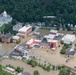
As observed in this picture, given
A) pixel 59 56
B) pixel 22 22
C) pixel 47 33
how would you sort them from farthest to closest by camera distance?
1. pixel 22 22
2. pixel 47 33
3. pixel 59 56

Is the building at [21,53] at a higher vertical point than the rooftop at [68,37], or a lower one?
lower

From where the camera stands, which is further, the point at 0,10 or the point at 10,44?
the point at 0,10

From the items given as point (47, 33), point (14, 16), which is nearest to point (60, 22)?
point (47, 33)

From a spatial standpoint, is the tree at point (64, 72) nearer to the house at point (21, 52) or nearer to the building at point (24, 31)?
the house at point (21, 52)

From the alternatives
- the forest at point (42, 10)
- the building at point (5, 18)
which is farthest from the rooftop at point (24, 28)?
the building at point (5, 18)

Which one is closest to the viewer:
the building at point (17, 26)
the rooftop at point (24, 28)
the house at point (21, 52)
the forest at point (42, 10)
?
the house at point (21, 52)

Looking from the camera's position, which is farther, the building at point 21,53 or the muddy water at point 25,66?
the building at point 21,53

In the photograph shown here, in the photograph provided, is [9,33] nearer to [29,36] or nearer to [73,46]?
[29,36]

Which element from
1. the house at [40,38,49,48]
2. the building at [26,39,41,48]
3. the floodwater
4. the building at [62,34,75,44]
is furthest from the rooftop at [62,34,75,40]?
the floodwater

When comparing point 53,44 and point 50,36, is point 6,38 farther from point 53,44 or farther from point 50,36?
point 53,44
